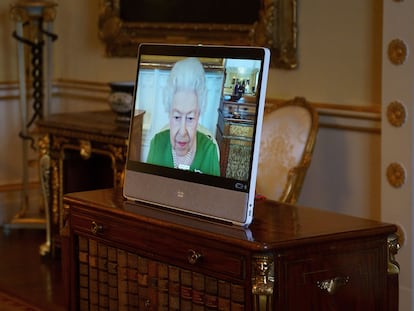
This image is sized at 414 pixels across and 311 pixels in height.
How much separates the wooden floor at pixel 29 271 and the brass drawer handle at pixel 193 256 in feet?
4.90

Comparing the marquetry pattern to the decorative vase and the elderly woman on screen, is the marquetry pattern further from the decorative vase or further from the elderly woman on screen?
the decorative vase

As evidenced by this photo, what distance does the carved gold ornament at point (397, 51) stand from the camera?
3832 mm

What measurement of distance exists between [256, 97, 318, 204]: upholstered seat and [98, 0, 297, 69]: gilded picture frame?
1.29 ft

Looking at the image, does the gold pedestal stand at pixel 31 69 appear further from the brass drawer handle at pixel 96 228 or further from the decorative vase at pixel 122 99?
the brass drawer handle at pixel 96 228

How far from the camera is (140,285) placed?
3.01 m

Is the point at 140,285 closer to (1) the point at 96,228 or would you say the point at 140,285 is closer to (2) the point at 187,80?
(1) the point at 96,228

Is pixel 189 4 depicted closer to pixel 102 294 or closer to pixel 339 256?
pixel 102 294

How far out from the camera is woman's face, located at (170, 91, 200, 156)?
288 centimetres

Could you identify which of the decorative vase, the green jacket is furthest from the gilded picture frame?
the green jacket

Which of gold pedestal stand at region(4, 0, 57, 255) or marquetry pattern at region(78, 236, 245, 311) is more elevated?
gold pedestal stand at region(4, 0, 57, 255)

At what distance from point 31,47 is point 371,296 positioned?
3561mm

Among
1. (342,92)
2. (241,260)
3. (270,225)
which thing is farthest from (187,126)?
(342,92)

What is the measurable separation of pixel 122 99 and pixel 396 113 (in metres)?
1.51

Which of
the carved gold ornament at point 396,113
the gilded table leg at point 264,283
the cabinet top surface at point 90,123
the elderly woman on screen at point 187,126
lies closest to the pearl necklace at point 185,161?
the elderly woman on screen at point 187,126
